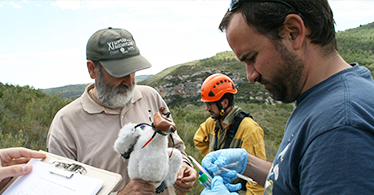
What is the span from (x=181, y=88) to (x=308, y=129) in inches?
1476

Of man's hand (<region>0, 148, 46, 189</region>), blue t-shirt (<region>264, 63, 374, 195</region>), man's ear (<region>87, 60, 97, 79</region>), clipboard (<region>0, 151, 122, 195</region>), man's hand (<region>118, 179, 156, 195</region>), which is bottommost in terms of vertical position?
man's hand (<region>118, 179, 156, 195</region>)

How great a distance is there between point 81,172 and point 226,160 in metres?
1.35

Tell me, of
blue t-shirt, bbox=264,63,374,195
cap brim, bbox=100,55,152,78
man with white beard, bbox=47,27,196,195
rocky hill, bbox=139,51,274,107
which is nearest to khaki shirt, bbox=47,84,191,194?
man with white beard, bbox=47,27,196,195

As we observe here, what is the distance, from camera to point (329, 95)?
1052mm

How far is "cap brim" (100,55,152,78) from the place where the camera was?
2.23 m

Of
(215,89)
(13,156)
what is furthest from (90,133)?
(215,89)

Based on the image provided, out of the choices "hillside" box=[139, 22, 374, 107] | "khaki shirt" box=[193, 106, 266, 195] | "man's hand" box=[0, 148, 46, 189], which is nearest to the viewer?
"man's hand" box=[0, 148, 46, 189]

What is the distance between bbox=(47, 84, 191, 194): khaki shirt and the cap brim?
0.47 meters

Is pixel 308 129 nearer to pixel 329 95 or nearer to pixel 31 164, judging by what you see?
pixel 329 95

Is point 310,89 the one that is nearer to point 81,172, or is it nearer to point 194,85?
point 81,172

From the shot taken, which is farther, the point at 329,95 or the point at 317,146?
the point at 329,95

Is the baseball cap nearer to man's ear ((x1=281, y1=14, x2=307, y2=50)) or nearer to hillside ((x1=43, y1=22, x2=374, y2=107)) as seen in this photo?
man's ear ((x1=281, y1=14, x2=307, y2=50))

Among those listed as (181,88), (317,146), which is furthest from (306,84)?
(181,88)

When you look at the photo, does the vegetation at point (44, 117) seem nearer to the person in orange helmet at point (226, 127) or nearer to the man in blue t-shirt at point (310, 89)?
the person in orange helmet at point (226, 127)
